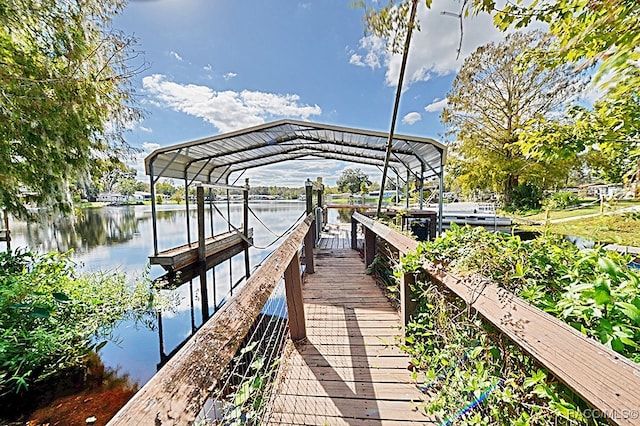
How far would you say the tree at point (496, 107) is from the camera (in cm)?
1189

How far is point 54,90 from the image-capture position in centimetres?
291

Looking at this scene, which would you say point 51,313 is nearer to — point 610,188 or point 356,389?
point 356,389

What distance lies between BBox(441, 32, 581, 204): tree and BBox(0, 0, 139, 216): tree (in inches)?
546

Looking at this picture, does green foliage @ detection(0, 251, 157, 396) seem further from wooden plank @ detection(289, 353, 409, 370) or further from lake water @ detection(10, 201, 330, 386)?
wooden plank @ detection(289, 353, 409, 370)

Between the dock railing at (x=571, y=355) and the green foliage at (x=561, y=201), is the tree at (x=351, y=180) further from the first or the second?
the dock railing at (x=571, y=355)

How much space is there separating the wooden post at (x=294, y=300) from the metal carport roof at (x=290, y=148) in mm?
4352

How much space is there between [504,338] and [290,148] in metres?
8.35

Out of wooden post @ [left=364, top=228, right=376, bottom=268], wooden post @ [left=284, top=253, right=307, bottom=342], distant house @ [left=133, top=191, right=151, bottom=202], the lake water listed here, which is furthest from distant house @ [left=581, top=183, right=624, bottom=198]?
distant house @ [left=133, top=191, right=151, bottom=202]

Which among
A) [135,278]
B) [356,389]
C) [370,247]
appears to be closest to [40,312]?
[135,278]

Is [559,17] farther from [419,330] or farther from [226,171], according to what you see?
[226,171]

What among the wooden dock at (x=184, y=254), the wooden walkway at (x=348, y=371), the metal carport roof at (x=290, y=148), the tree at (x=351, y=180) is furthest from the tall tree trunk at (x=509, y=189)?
the tree at (x=351, y=180)

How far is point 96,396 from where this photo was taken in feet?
9.61

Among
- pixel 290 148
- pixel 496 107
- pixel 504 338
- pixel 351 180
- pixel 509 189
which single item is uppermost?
pixel 496 107

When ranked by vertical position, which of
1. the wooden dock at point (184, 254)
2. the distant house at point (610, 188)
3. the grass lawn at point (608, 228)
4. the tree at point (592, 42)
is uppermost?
the tree at point (592, 42)
